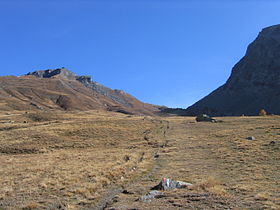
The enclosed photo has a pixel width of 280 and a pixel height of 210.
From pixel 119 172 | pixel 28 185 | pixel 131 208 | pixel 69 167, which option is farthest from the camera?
pixel 69 167

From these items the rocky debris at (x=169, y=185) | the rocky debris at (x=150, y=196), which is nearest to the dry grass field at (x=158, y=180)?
the rocky debris at (x=150, y=196)

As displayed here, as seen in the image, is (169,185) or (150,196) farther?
(169,185)

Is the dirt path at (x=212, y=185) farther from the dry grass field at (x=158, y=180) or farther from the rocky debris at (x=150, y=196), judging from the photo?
the rocky debris at (x=150, y=196)

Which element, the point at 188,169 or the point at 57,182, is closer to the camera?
the point at 57,182

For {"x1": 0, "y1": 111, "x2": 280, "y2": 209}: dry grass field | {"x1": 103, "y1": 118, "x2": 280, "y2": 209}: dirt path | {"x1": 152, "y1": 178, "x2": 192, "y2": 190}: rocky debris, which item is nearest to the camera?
{"x1": 103, "y1": 118, "x2": 280, "y2": 209}: dirt path

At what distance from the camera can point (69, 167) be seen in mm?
25000

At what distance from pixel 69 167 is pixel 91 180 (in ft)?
22.0

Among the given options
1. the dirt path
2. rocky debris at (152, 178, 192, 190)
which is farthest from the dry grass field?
rocky debris at (152, 178, 192, 190)

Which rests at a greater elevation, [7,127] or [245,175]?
[7,127]

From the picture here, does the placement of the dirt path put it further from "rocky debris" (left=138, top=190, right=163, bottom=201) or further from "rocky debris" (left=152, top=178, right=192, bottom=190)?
"rocky debris" (left=152, top=178, right=192, bottom=190)

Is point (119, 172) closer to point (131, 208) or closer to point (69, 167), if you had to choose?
point (69, 167)

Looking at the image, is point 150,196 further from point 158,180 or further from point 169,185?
point 158,180

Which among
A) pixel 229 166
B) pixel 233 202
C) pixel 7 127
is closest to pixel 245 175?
pixel 229 166

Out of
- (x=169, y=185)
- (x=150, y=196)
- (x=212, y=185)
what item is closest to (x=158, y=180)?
(x=169, y=185)
